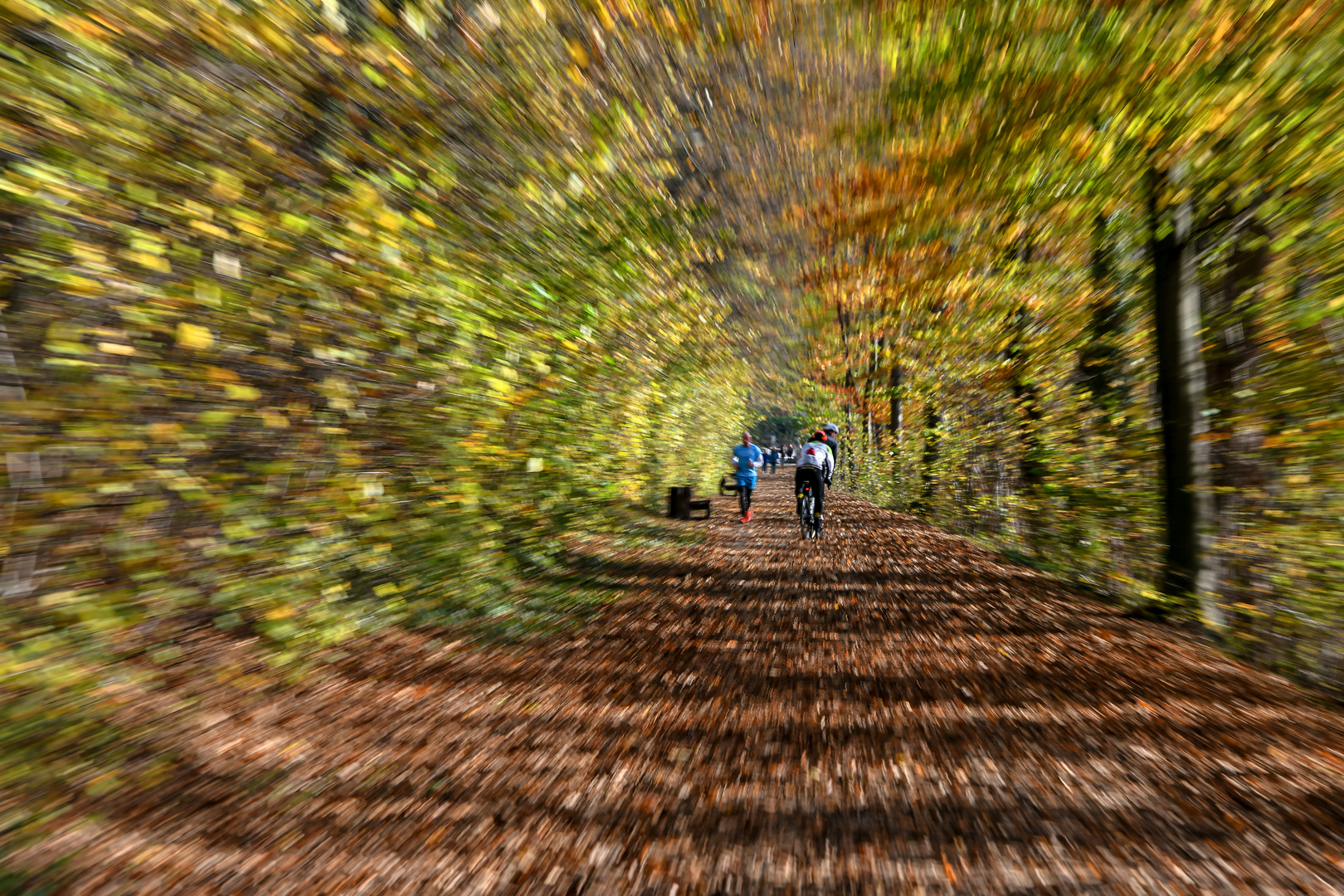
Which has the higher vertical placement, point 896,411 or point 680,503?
point 896,411

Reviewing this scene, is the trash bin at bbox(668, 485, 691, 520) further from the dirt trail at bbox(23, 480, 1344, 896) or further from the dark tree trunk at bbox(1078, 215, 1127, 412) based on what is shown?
the dirt trail at bbox(23, 480, 1344, 896)

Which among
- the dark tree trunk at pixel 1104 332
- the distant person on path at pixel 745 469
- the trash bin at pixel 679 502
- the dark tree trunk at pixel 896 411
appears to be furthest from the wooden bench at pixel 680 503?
the dark tree trunk at pixel 1104 332

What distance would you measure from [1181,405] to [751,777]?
532 centimetres

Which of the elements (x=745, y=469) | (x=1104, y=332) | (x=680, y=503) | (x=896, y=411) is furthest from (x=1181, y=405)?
(x=896, y=411)

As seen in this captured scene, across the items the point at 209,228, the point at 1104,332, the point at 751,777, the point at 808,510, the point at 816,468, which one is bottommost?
the point at 751,777

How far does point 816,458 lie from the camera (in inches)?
481

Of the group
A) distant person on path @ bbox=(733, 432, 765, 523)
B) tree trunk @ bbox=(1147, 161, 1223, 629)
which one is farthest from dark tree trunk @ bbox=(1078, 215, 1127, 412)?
distant person on path @ bbox=(733, 432, 765, 523)

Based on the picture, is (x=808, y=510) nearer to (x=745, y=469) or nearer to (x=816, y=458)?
(x=816, y=458)

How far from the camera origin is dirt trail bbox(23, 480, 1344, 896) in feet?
8.24

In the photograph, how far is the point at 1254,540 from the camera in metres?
4.98

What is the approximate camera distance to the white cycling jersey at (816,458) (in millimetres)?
12125

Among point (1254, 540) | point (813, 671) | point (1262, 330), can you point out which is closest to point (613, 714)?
point (813, 671)

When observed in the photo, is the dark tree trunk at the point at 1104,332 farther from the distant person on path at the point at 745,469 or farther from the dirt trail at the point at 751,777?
the distant person on path at the point at 745,469

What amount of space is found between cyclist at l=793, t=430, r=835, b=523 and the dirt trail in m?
6.18
